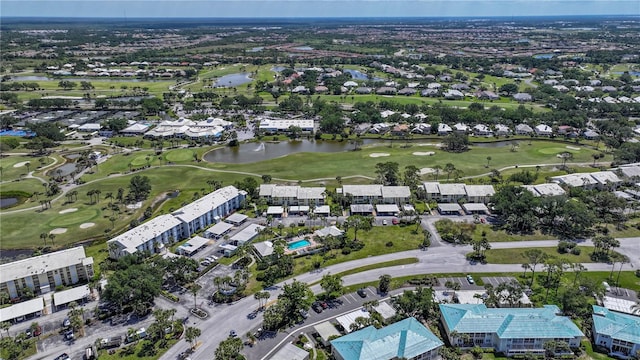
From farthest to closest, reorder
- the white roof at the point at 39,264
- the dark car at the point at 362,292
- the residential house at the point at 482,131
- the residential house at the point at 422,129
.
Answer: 1. the residential house at the point at 422,129
2. the residential house at the point at 482,131
3. the white roof at the point at 39,264
4. the dark car at the point at 362,292

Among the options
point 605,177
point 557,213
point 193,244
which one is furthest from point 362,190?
point 605,177

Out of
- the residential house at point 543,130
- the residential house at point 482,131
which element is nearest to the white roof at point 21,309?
the residential house at point 482,131

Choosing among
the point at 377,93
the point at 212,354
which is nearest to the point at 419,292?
the point at 212,354

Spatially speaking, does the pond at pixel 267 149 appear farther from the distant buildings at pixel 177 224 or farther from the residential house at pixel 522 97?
the residential house at pixel 522 97

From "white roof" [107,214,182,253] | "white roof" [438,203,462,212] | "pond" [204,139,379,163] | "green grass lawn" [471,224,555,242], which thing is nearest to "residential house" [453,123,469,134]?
"pond" [204,139,379,163]

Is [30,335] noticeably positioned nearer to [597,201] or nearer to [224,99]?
[597,201]

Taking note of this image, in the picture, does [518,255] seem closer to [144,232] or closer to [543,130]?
[144,232]
